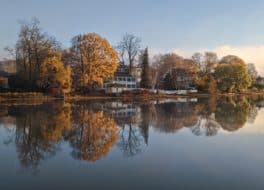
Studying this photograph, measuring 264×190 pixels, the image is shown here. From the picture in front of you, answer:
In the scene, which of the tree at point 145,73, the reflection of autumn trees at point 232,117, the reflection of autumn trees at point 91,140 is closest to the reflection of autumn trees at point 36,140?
the reflection of autumn trees at point 91,140

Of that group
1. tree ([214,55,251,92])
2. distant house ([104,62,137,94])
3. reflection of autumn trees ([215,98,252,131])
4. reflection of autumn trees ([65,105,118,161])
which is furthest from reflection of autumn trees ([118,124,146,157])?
tree ([214,55,251,92])

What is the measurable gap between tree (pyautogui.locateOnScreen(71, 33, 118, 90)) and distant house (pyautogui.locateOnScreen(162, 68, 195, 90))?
24.9 meters

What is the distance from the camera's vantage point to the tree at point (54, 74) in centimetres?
4462

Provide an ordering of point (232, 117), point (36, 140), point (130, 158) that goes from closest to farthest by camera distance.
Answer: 1. point (130, 158)
2. point (36, 140)
3. point (232, 117)

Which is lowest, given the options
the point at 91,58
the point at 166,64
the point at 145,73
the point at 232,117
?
the point at 232,117

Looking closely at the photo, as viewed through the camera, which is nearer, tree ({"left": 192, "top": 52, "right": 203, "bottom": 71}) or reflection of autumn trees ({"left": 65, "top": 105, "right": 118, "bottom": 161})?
reflection of autumn trees ({"left": 65, "top": 105, "right": 118, "bottom": 161})

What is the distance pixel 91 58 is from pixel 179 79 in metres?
33.0

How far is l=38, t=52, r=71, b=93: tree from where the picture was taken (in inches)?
1757

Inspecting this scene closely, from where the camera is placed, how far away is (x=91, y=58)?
52.1 m

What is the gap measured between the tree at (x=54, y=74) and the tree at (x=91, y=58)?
577 centimetres

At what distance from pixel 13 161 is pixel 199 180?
556 cm

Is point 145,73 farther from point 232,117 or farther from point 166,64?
point 232,117

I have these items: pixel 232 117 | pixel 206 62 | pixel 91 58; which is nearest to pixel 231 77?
pixel 206 62

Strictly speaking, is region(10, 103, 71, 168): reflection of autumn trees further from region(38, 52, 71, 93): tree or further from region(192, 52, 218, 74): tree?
region(192, 52, 218, 74): tree
